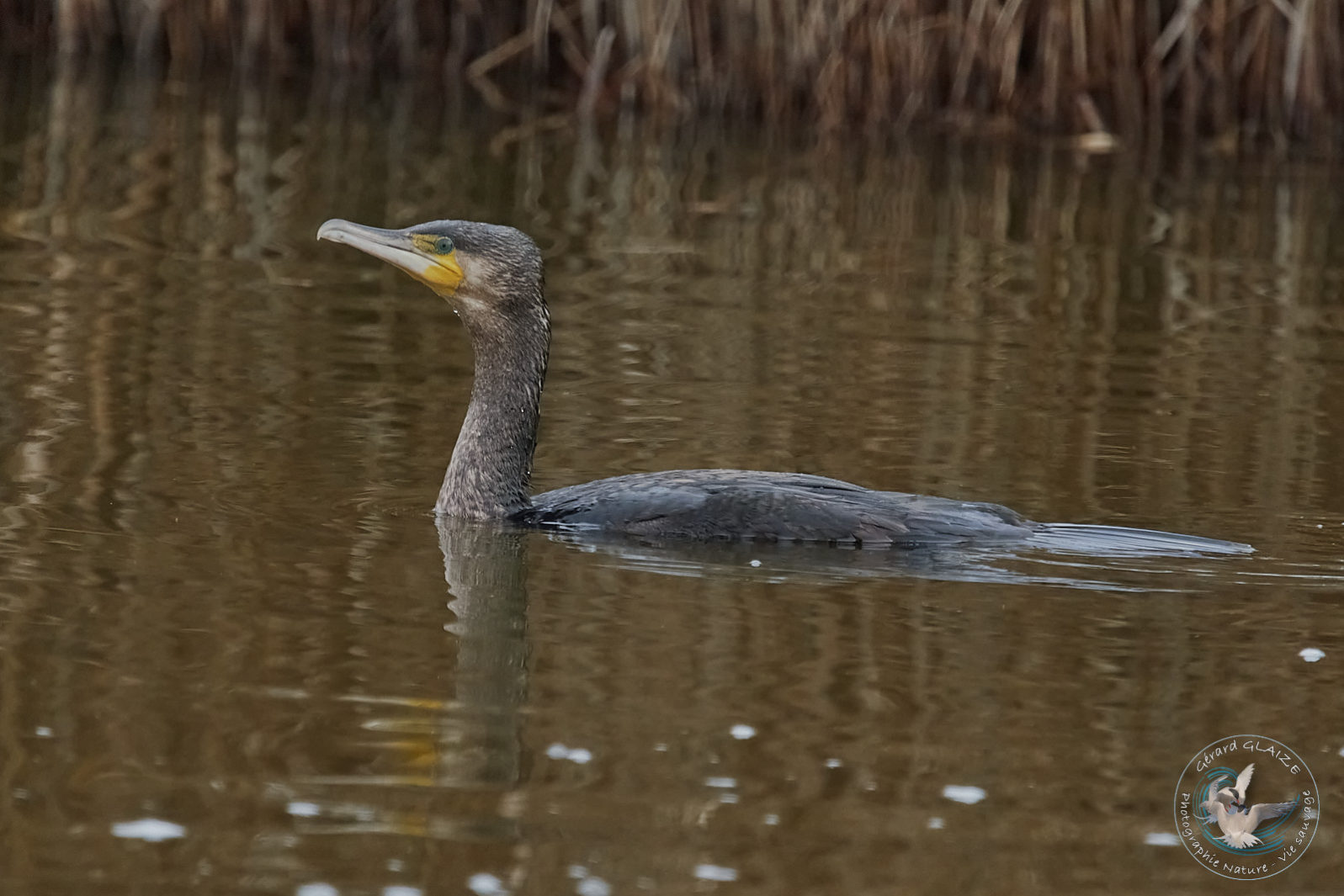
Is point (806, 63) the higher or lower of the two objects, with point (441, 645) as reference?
higher

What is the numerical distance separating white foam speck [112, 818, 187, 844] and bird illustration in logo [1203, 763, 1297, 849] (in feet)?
6.03

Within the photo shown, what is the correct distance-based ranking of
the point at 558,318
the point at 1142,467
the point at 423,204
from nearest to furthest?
the point at 1142,467 < the point at 558,318 < the point at 423,204

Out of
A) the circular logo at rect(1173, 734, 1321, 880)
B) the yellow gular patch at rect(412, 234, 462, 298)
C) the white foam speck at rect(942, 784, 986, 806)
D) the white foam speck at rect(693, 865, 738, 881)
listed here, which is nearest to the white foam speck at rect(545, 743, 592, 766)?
the white foam speck at rect(693, 865, 738, 881)

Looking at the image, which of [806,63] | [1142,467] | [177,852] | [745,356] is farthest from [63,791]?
[806,63]

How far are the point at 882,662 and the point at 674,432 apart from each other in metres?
2.26

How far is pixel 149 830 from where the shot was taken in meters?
3.77

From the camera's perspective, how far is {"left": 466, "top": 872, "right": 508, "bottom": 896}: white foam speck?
363 centimetres

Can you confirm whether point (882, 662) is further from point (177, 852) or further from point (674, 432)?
point (674, 432)

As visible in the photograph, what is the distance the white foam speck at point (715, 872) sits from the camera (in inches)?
146

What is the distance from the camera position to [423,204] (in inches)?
438

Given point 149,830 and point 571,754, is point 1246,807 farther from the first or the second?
point 149,830

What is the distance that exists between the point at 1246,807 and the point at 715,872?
1054mm

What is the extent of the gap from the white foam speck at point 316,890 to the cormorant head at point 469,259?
108 inches

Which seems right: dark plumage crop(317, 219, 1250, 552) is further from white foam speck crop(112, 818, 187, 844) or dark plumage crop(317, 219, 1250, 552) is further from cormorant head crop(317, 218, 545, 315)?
white foam speck crop(112, 818, 187, 844)
